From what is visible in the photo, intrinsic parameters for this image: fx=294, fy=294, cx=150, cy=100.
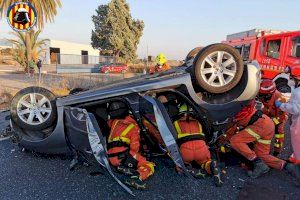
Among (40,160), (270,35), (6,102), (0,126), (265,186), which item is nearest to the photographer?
(265,186)

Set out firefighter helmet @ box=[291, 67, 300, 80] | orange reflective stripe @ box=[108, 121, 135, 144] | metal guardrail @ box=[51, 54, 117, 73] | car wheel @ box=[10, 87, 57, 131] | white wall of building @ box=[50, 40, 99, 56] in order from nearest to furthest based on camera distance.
Result: orange reflective stripe @ box=[108, 121, 135, 144]
car wheel @ box=[10, 87, 57, 131]
firefighter helmet @ box=[291, 67, 300, 80]
metal guardrail @ box=[51, 54, 117, 73]
white wall of building @ box=[50, 40, 99, 56]

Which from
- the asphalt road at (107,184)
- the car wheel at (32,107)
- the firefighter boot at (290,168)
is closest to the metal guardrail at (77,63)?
→ the car wheel at (32,107)

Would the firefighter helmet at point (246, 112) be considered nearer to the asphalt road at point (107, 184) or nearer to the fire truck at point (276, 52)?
the asphalt road at point (107, 184)

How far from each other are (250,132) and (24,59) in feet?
73.8

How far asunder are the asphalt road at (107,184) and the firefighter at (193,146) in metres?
0.13

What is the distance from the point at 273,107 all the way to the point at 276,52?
6.37m

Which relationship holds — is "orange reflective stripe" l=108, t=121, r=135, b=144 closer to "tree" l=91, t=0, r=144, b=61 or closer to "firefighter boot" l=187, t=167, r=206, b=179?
"firefighter boot" l=187, t=167, r=206, b=179

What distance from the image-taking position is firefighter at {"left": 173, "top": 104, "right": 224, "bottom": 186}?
326cm

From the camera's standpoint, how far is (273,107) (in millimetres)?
4184

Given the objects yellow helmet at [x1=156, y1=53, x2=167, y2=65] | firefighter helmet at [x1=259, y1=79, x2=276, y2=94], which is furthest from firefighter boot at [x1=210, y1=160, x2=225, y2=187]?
yellow helmet at [x1=156, y1=53, x2=167, y2=65]

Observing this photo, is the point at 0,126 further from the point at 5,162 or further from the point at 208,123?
the point at 208,123

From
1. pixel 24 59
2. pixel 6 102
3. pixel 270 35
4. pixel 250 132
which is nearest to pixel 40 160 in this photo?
pixel 250 132

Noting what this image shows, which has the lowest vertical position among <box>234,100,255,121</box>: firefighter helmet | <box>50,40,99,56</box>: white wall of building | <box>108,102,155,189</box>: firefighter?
<box>108,102,155,189</box>: firefighter

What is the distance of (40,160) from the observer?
374cm
